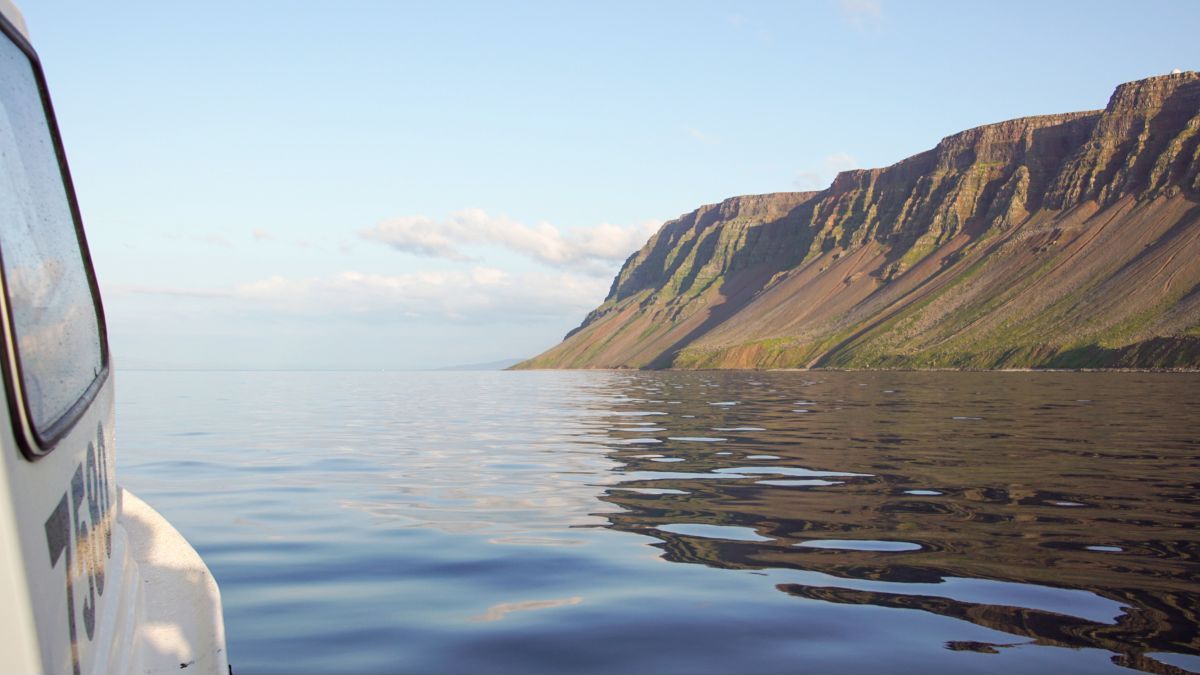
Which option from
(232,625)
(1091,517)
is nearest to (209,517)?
(232,625)

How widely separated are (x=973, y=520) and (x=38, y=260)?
1202 cm

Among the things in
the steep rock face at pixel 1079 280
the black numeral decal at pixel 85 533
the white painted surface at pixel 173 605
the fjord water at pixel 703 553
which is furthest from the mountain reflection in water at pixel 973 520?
the steep rock face at pixel 1079 280

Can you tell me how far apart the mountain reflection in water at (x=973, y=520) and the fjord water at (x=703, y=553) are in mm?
54

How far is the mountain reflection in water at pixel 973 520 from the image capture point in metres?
8.47

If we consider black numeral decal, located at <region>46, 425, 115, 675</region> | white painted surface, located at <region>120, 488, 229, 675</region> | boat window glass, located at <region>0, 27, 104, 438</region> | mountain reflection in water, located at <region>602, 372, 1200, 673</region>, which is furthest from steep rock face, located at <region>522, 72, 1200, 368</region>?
boat window glass, located at <region>0, 27, 104, 438</region>

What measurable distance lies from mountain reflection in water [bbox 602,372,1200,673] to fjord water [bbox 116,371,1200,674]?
0.05 m

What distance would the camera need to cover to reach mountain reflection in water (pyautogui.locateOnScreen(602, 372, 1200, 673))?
27.8 ft

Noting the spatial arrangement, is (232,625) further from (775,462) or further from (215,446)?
(215,446)

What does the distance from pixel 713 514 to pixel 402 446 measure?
46.5ft

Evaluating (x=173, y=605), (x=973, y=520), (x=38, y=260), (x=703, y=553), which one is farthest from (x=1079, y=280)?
(x=38, y=260)

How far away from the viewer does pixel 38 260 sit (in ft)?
11.9

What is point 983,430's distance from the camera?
2852 centimetres

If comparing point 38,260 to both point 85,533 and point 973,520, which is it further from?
Answer: point 973,520

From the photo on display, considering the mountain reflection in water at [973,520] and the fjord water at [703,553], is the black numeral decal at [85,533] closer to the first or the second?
the fjord water at [703,553]
